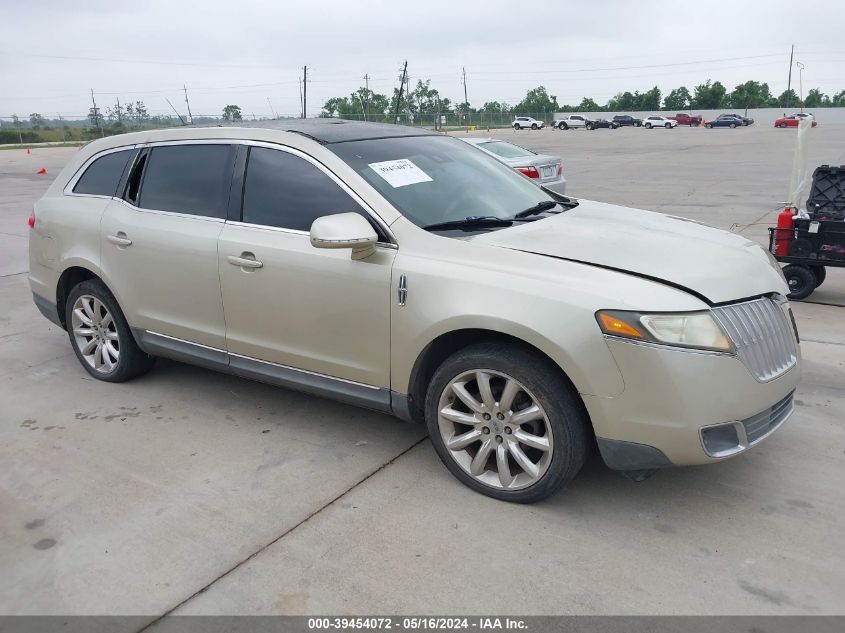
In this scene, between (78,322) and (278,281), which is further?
(78,322)

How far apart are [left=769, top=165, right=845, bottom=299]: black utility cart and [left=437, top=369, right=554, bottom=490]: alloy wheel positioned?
4.38 m

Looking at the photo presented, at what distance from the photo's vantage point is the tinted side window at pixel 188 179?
4176 mm

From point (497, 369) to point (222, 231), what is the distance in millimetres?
1843

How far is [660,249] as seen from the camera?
11.0 ft

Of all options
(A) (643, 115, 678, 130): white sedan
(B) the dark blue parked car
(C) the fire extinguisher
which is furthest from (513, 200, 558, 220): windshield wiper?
(B) the dark blue parked car

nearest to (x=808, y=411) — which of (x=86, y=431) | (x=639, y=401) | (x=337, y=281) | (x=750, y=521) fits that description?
(x=750, y=521)

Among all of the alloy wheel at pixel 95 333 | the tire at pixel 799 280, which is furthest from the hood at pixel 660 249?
the tire at pixel 799 280

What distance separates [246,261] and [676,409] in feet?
7.61

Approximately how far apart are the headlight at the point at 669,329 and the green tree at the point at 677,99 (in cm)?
11179

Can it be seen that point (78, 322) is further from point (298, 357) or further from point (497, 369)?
point (497, 369)

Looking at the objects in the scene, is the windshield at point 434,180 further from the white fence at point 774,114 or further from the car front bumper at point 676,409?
the white fence at point 774,114

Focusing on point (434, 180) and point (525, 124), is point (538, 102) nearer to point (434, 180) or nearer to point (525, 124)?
point (525, 124)

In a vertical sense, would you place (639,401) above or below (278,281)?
below

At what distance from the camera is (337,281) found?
360 cm
